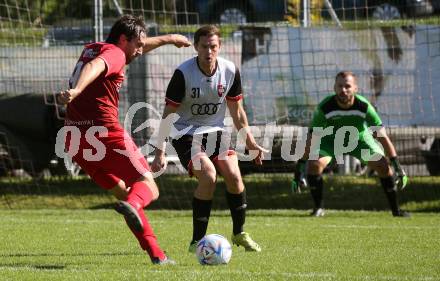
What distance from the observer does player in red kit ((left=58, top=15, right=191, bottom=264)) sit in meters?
7.30

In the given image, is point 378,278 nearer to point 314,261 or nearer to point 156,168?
point 314,261

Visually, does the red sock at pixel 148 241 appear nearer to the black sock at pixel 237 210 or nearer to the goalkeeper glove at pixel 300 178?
the black sock at pixel 237 210

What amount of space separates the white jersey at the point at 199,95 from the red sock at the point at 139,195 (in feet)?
4.91

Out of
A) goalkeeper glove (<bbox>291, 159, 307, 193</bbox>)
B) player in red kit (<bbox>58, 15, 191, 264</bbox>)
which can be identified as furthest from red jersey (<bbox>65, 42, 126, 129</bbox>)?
goalkeeper glove (<bbox>291, 159, 307, 193</bbox>)

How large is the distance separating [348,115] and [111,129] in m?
5.98

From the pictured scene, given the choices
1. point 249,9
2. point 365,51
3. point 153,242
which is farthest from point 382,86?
A: point 153,242

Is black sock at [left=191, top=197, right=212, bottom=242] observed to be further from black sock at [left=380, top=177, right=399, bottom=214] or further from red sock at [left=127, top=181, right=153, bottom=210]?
black sock at [left=380, top=177, right=399, bottom=214]

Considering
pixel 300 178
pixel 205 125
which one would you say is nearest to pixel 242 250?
pixel 205 125

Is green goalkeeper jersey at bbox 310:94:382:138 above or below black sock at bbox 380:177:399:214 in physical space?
above

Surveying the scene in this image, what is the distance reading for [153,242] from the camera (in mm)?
7312

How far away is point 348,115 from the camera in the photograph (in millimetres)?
12945

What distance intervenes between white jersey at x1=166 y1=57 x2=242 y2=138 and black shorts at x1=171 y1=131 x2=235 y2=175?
0.17 ft

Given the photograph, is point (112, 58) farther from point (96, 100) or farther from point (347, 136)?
point (347, 136)

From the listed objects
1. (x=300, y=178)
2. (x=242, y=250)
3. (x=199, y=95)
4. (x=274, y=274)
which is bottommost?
(x=300, y=178)
